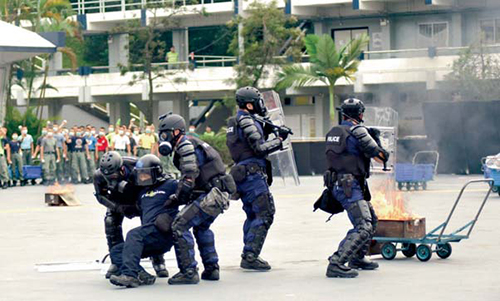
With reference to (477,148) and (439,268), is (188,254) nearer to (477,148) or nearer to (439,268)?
(439,268)

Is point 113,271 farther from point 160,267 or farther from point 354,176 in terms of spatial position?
point 354,176

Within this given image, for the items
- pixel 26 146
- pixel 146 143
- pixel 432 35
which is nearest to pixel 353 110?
pixel 26 146

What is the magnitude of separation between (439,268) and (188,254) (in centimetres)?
272

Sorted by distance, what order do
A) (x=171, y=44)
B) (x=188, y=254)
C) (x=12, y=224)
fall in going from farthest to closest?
(x=171, y=44)
(x=12, y=224)
(x=188, y=254)

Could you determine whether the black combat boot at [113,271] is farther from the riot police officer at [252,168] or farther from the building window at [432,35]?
the building window at [432,35]

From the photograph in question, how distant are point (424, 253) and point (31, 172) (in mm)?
21594

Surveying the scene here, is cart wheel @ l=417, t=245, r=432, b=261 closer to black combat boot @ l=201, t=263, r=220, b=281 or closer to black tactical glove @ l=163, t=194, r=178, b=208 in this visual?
black combat boot @ l=201, t=263, r=220, b=281

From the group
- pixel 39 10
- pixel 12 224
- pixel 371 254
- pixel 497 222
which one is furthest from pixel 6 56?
pixel 371 254

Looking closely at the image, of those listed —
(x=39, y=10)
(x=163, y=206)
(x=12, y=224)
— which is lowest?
(x=12, y=224)

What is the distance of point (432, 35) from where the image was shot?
47.5 meters

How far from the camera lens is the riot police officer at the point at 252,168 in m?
11.7

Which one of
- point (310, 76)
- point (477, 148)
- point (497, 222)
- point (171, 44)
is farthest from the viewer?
point (171, 44)

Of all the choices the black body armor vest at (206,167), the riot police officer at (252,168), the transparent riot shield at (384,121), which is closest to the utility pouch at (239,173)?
the riot police officer at (252,168)

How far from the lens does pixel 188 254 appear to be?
10.8 meters
